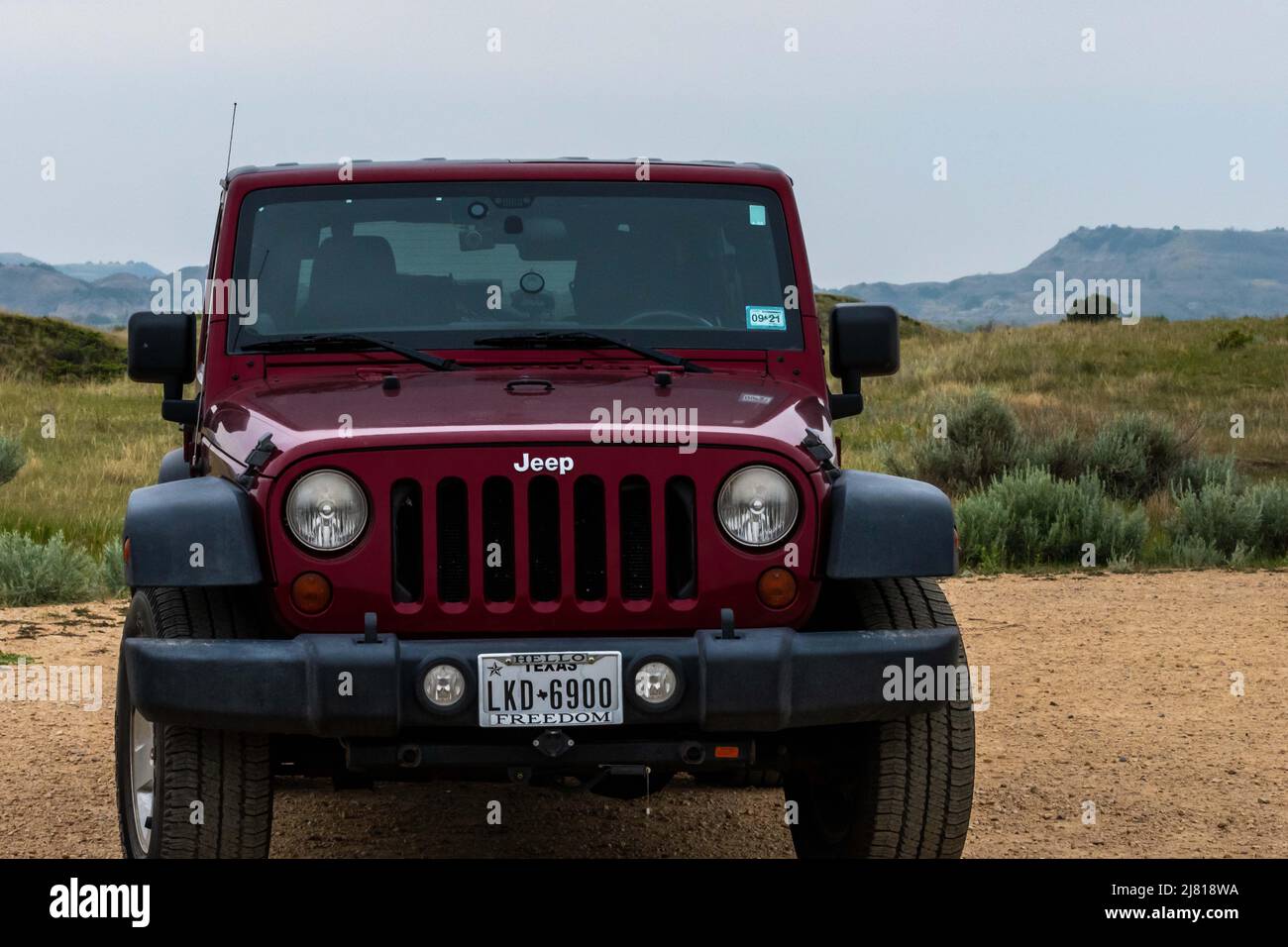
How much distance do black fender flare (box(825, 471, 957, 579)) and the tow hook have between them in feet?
2.37

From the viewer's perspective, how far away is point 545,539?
4031 millimetres

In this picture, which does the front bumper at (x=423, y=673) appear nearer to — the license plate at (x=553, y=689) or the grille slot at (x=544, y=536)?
the license plate at (x=553, y=689)

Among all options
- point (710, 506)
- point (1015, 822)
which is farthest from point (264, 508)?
point (1015, 822)

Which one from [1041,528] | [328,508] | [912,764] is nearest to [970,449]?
[1041,528]

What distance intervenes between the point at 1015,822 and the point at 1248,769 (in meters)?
1.25

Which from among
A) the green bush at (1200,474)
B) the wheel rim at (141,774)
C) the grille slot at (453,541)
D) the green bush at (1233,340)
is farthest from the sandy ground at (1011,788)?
the green bush at (1233,340)

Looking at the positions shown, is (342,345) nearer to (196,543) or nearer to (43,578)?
(196,543)

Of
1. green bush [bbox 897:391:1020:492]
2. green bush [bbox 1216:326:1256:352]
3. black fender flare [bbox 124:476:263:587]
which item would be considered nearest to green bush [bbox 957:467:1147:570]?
green bush [bbox 897:391:1020:492]

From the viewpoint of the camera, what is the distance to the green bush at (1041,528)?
1230cm

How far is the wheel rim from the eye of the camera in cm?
438

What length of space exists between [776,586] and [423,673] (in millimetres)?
851

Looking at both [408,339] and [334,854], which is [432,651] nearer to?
[408,339]

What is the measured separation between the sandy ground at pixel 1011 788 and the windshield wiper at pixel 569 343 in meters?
1.23

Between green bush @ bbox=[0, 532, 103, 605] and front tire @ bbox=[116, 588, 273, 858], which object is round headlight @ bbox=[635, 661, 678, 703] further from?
green bush @ bbox=[0, 532, 103, 605]
